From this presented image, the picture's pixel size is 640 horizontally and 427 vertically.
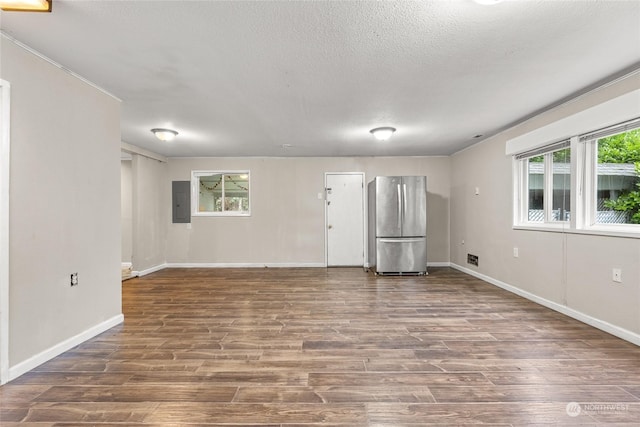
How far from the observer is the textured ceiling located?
1.67 metres

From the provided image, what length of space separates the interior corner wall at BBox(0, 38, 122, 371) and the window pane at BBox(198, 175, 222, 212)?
3.14 meters

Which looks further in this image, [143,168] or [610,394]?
[143,168]

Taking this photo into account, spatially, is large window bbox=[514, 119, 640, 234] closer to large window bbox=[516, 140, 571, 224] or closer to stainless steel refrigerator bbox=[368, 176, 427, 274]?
large window bbox=[516, 140, 571, 224]

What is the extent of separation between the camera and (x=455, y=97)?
9.51 ft

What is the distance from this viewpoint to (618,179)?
2693mm

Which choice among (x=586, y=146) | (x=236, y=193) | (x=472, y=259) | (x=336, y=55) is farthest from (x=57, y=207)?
(x=472, y=259)

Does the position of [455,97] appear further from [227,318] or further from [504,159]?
[227,318]

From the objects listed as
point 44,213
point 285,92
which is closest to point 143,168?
point 44,213

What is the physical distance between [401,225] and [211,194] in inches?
154

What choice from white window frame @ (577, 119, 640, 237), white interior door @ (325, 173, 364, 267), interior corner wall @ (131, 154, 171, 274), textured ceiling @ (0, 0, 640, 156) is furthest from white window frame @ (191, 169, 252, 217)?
white window frame @ (577, 119, 640, 237)

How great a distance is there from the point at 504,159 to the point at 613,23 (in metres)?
2.53

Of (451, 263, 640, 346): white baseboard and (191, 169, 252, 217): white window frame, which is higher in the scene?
(191, 169, 252, 217): white window frame

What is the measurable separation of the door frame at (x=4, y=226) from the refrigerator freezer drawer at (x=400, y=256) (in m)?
4.47

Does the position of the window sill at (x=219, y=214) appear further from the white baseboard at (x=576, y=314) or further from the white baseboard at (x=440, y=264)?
the white baseboard at (x=576, y=314)
